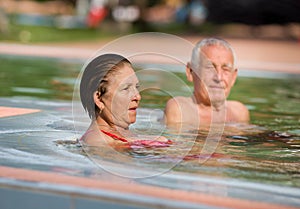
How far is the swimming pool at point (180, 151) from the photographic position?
3516 millimetres

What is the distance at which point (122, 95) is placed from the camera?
442cm

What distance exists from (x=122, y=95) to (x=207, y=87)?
1603 mm

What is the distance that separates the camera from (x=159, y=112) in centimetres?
684

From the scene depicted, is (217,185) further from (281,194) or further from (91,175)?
(91,175)

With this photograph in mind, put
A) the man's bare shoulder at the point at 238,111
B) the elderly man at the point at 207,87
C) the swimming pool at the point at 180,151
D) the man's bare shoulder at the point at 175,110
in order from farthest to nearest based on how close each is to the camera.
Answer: the man's bare shoulder at the point at 238,111 < the man's bare shoulder at the point at 175,110 < the elderly man at the point at 207,87 < the swimming pool at the point at 180,151

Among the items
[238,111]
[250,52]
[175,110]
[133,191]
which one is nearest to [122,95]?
[133,191]

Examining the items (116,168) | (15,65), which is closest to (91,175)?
(116,168)

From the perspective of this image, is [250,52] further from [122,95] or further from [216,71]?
[122,95]

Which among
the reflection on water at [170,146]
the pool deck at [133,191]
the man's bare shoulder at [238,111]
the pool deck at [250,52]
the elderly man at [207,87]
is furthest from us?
the pool deck at [250,52]

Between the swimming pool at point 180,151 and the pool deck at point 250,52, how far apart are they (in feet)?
17.1

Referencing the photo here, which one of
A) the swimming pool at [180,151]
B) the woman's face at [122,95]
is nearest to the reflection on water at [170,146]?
the swimming pool at [180,151]

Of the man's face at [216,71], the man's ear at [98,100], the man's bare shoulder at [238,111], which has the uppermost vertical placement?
the man's ear at [98,100]

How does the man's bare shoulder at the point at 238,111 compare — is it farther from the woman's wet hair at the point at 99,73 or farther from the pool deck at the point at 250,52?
the pool deck at the point at 250,52

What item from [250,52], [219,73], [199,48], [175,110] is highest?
[199,48]
